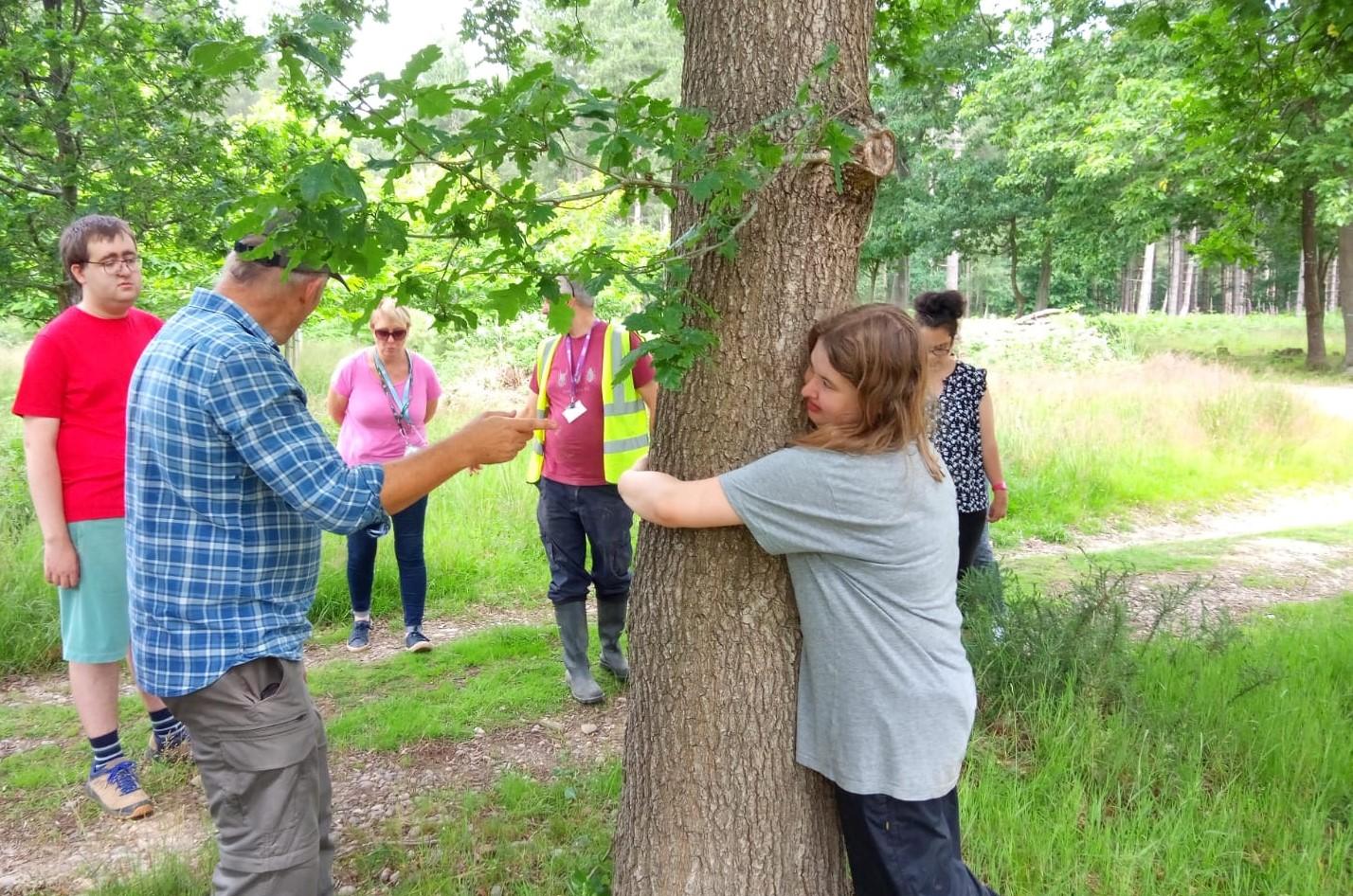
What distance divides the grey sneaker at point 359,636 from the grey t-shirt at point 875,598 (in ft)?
11.6

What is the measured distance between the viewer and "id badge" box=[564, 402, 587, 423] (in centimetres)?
405

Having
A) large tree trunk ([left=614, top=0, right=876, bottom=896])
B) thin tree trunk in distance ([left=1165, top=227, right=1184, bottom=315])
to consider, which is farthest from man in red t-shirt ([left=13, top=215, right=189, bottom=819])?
thin tree trunk in distance ([left=1165, top=227, right=1184, bottom=315])

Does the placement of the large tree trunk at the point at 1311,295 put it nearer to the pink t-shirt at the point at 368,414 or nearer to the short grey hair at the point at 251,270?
the pink t-shirt at the point at 368,414

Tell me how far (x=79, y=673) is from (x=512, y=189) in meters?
2.66

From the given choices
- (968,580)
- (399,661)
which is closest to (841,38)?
(968,580)

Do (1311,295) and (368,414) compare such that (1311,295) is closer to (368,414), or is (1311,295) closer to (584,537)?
(584,537)

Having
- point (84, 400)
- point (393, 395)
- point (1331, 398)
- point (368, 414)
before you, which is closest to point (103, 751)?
point (84, 400)

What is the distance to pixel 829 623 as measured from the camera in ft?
6.60

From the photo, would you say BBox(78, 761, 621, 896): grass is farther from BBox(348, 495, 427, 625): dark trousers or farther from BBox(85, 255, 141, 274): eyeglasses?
BBox(85, 255, 141, 274): eyeglasses

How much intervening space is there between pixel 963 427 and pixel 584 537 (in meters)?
1.88

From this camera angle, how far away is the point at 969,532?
4.18 m

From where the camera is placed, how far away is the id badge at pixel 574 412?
4.05 metres

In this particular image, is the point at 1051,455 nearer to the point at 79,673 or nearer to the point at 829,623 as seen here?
the point at 829,623

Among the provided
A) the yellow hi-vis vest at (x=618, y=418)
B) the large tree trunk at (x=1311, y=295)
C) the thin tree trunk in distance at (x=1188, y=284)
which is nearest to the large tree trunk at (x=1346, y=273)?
the large tree trunk at (x=1311, y=295)
